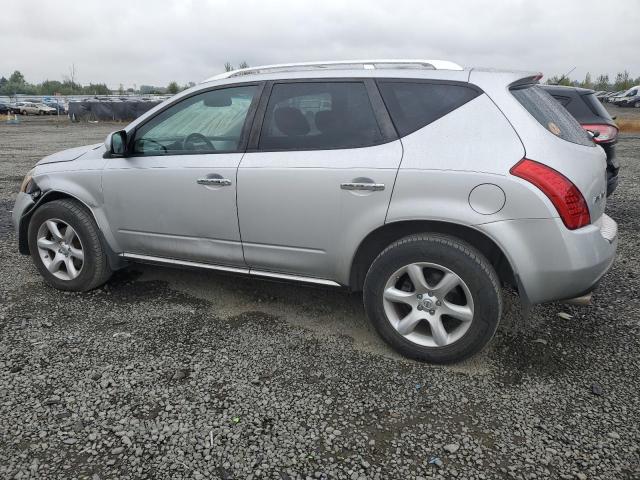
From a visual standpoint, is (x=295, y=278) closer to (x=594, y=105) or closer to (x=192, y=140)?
(x=192, y=140)

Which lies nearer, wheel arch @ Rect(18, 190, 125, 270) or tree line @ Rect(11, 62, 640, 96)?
wheel arch @ Rect(18, 190, 125, 270)

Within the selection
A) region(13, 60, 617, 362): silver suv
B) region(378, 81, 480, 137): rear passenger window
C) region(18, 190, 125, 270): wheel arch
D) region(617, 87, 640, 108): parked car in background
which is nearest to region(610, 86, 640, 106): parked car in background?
region(617, 87, 640, 108): parked car in background

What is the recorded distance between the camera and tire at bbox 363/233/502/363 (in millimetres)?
2766

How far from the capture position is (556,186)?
103 inches

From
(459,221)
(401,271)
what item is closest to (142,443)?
(401,271)

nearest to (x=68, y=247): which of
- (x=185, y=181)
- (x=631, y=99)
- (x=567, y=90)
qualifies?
(x=185, y=181)

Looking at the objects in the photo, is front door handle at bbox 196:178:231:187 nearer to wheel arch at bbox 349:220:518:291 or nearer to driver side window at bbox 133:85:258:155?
driver side window at bbox 133:85:258:155

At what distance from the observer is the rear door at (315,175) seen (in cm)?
295

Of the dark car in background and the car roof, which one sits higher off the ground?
the car roof

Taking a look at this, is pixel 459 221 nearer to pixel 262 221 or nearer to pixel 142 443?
pixel 262 221

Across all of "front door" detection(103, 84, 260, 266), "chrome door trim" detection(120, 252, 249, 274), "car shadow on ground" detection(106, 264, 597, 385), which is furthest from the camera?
"chrome door trim" detection(120, 252, 249, 274)

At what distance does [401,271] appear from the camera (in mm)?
2912

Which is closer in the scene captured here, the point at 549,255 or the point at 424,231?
the point at 549,255

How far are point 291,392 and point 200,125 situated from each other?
2015mm
